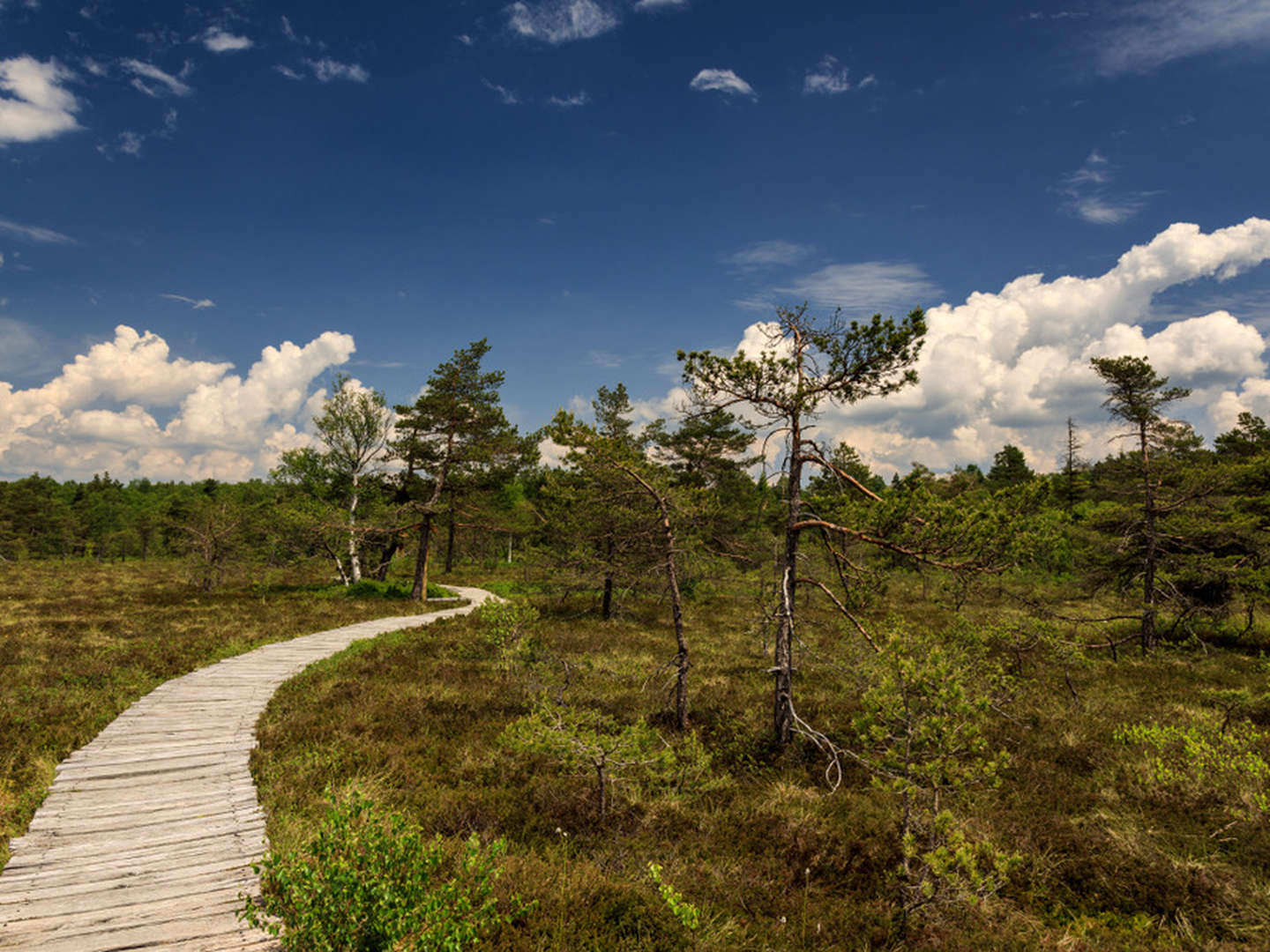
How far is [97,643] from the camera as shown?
46.5 ft

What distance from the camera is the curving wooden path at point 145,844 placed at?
427 cm

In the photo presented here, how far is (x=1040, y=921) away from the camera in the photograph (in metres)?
5.40

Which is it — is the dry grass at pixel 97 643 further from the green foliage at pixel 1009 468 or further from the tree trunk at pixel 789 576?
the green foliage at pixel 1009 468

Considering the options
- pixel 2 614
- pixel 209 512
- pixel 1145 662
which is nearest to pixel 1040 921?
pixel 1145 662

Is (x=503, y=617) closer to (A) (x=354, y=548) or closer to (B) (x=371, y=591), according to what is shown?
(B) (x=371, y=591)

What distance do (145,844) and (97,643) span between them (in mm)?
12814

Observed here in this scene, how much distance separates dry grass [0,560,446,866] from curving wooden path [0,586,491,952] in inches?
14.7

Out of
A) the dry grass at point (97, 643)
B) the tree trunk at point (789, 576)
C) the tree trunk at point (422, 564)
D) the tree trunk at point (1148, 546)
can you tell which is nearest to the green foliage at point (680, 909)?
the tree trunk at point (789, 576)

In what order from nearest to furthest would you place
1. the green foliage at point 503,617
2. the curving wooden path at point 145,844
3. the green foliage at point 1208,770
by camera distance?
the curving wooden path at point 145,844, the green foliage at point 1208,770, the green foliage at point 503,617

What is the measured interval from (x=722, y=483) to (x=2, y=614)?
3090 cm

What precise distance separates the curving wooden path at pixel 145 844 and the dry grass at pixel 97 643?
1.22 ft

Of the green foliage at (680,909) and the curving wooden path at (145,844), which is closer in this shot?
the curving wooden path at (145,844)

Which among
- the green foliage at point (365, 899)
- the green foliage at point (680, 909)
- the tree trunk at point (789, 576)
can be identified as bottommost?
the green foliage at point (680, 909)

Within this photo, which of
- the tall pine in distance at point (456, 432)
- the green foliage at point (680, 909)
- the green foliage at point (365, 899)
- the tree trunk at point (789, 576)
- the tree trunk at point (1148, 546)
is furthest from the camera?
the tall pine in distance at point (456, 432)
